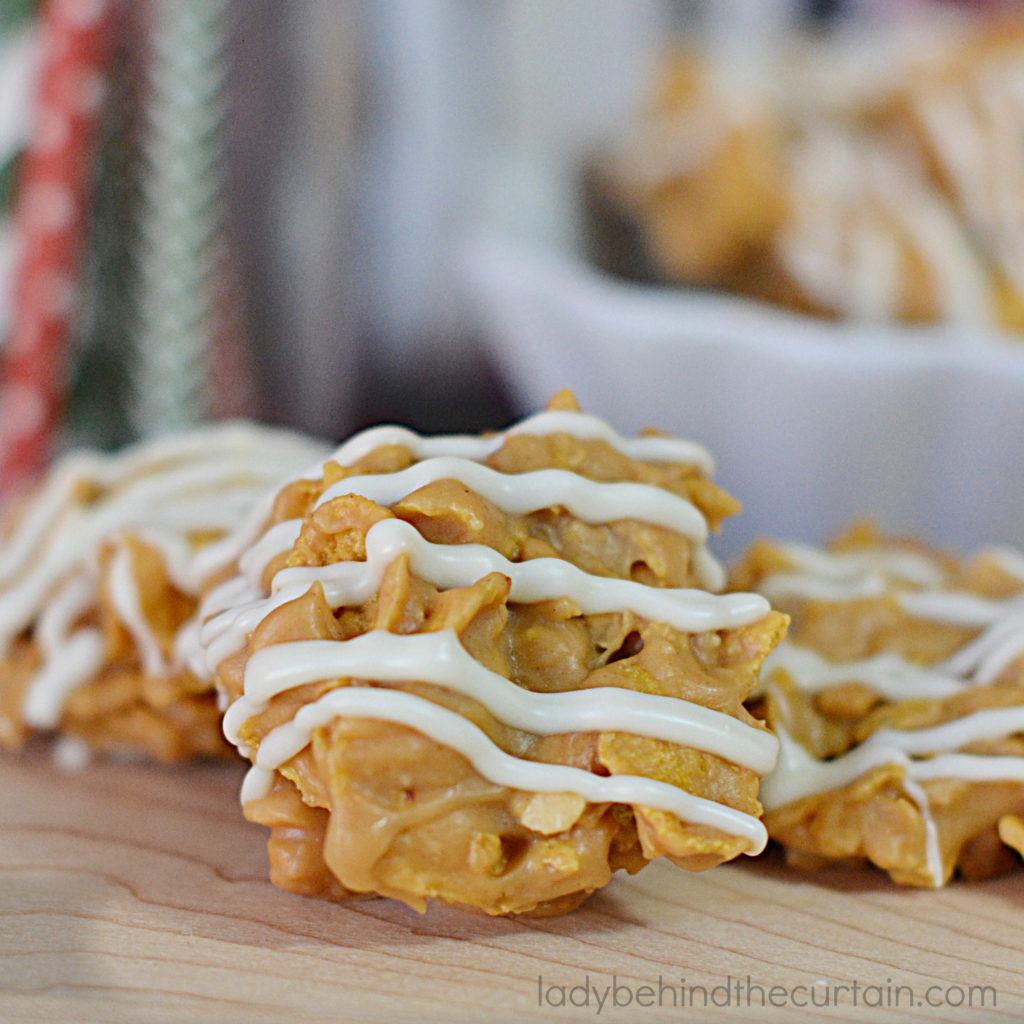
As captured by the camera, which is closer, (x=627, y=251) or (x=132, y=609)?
(x=132, y=609)

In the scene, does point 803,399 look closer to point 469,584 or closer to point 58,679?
point 469,584

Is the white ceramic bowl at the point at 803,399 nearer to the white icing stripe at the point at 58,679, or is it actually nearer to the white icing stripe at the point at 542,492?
the white icing stripe at the point at 542,492

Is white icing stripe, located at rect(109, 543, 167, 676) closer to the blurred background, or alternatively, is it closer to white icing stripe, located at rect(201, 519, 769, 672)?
white icing stripe, located at rect(201, 519, 769, 672)

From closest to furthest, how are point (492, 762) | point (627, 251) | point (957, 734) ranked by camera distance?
point (492, 762)
point (957, 734)
point (627, 251)

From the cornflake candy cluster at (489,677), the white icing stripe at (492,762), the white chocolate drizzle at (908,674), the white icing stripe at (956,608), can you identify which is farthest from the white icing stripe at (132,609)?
the white icing stripe at (956,608)

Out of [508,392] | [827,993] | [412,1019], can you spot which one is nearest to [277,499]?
[412,1019]

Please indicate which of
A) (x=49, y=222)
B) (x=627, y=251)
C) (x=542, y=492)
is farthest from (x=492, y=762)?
(x=627, y=251)

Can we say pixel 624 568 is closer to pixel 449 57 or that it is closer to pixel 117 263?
pixel 117 263
